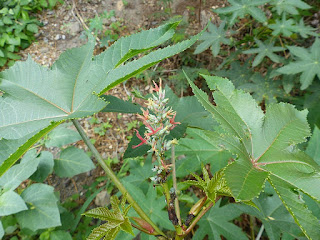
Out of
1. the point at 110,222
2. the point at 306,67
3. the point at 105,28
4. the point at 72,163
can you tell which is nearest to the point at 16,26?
the point at 105,28

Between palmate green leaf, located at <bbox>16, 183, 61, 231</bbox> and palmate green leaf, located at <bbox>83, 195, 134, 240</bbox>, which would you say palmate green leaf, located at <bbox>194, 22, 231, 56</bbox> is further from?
palmate green leaf, located at <bbox>83, 195, 134, 240</bbox>

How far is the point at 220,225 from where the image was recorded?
1.41m

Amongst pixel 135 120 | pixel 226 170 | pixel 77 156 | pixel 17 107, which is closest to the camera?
pixel 226 170

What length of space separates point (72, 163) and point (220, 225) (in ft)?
3.46

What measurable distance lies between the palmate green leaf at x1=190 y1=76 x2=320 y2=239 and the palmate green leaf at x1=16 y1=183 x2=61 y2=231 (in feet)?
4.15

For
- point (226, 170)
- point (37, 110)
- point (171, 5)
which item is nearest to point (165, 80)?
point (171, 5)

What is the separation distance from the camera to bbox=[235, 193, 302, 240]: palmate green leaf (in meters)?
1.23

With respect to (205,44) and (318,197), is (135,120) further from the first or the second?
(318,197)

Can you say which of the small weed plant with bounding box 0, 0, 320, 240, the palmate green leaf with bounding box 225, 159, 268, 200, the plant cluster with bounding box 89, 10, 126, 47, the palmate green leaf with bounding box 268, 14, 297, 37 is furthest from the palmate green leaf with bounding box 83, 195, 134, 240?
the plant cluster with bounding box 89, 10, 126, 47

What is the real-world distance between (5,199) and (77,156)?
53 cm

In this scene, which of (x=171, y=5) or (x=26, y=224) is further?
(x=171, y=5)

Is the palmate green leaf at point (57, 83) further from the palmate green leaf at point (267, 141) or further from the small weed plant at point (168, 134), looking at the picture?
the palmate green leaf at point (267, 141)

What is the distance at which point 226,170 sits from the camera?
56cm

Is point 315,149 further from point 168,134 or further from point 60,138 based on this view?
point 60,138
